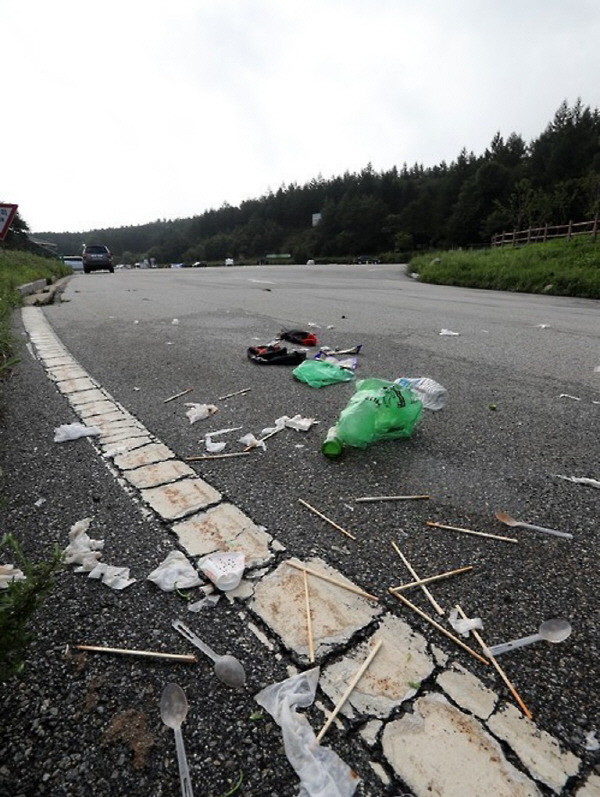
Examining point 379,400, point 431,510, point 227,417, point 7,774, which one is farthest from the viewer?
point 227,417

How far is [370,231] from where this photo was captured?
7312 cm

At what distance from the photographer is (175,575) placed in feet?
5.15

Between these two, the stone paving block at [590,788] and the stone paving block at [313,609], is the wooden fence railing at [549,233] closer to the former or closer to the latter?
the stone paving block at [313,609]

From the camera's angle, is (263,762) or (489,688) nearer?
(263,762)

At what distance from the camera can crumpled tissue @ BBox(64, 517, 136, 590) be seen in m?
1.55

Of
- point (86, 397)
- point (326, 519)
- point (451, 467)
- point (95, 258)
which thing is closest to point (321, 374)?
point (451, 467)

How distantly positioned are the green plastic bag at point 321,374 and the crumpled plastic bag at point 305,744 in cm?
261

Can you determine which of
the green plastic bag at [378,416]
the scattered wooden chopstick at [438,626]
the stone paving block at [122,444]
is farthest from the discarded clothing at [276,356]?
the scattered wooden chopstick at [438,626]

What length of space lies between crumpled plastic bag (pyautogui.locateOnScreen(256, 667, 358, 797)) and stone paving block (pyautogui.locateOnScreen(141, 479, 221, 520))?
0.92 m

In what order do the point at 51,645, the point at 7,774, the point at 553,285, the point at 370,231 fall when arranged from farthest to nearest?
the point at 370,231 < the point at 553,285 < the point at 51,645 < the point at 7,774

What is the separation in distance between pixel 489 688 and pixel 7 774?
118 centimetres

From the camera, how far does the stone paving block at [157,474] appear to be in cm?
218

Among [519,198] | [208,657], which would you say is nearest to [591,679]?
[208,657]

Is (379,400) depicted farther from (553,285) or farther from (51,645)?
(553,285)
